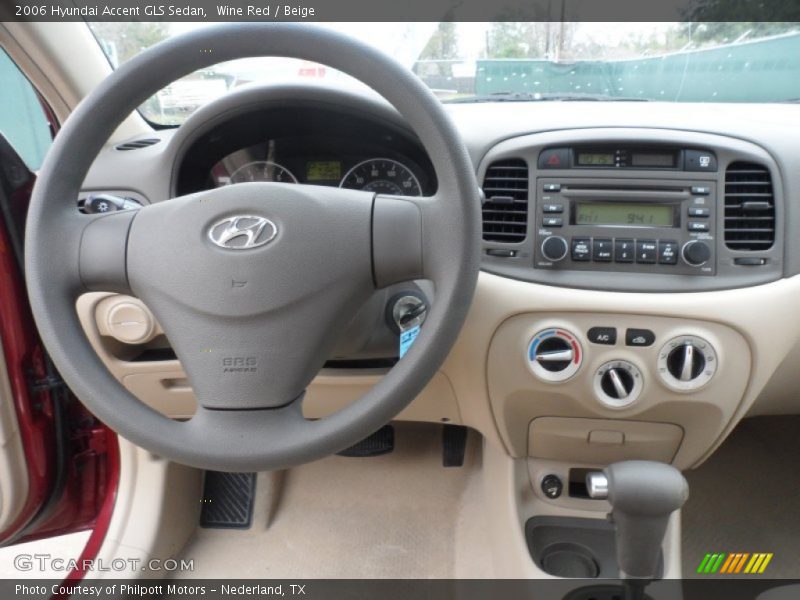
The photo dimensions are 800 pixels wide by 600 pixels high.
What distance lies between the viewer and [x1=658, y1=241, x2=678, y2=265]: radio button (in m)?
1.08

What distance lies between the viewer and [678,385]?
1.11 m

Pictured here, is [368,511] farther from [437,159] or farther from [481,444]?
[437,159]

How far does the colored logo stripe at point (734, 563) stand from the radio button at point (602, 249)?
98 centimetres

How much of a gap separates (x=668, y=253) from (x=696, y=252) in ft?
0.14

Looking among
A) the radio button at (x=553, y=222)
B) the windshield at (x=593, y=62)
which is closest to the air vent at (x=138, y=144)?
the windshield at (x=593, y=62)

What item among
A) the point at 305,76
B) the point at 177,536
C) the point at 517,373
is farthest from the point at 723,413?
the point at 177,536

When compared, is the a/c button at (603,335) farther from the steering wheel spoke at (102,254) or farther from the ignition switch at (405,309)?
the steering wheel spoke at (102,254)

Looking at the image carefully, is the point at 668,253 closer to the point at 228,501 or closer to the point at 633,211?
the point at 633,211

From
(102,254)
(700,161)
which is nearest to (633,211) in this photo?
(700,161)

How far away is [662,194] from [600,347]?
0.29 meters

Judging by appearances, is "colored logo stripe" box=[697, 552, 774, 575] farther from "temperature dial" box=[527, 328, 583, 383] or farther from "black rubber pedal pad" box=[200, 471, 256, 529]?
"black rubber pedal pad" box=[200, 471, 256, 529]

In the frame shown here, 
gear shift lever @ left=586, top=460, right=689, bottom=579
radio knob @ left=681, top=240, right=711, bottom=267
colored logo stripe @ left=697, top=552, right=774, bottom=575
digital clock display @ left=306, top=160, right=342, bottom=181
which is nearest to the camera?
gear shift lever @ left=586, top=460, right=689, bottom=579

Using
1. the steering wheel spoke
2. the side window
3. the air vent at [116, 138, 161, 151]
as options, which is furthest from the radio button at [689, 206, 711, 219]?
the side window

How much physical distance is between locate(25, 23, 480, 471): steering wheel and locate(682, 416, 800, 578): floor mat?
126 cm
